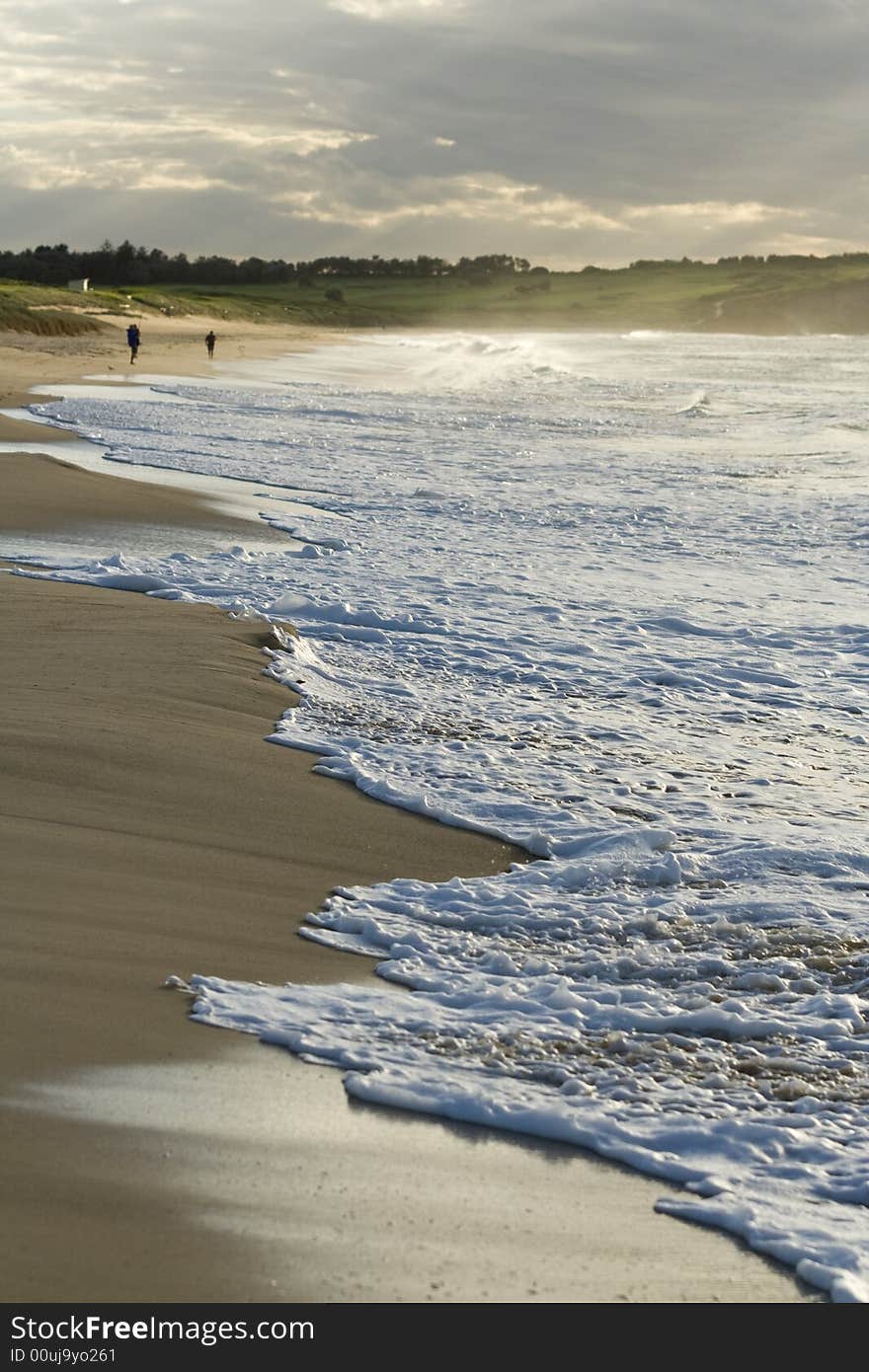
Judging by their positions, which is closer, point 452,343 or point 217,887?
point 217,887

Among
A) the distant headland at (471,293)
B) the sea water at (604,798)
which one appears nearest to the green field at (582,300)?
the distant headland at (471,293)

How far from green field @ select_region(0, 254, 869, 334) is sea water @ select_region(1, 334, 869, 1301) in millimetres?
72345

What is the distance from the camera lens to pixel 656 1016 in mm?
4531

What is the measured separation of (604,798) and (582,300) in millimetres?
152907

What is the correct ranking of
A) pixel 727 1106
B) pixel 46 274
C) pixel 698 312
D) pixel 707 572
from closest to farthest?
1. pixel 727 1106
2. pixel 707 572
3. pixel 46 274
4. pixel 698 312

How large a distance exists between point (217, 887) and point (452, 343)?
74.7 metres

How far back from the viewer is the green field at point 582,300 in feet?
364

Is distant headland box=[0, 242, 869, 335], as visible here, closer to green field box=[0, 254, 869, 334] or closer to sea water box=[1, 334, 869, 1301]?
green field box=[0, 254, 869, 334]

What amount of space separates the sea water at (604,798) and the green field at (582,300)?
237ft

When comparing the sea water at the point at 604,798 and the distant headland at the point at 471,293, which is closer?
the sea water at the point at 604,798

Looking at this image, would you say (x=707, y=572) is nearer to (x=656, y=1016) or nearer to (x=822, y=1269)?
(x=656, y=1016)

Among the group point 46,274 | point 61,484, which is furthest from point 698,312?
point 61,484

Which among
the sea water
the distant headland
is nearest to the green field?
the distant headland

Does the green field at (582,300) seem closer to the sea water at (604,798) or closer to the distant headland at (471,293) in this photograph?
the distant headland at (471,293)
